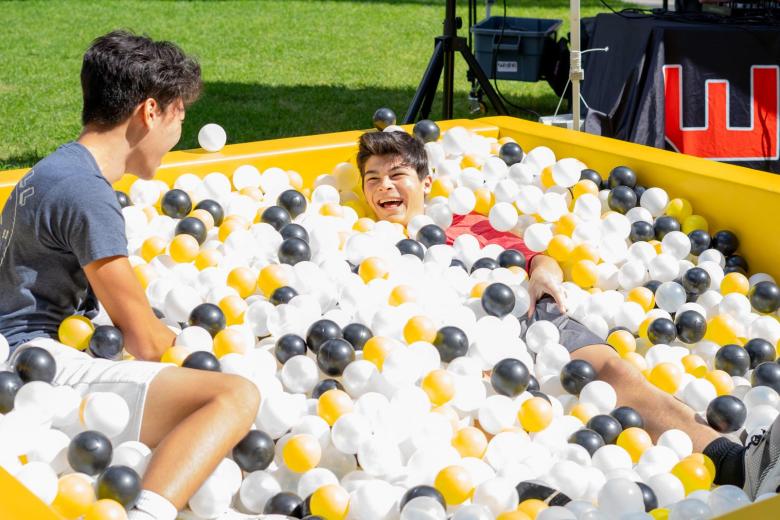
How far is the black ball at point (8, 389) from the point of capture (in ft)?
6.89

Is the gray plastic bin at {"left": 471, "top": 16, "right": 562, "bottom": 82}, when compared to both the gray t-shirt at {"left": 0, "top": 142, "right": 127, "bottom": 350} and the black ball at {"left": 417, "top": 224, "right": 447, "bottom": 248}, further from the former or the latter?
the gray t-shirt at {"left": 0, "top": 142, "right": 127, "bottom": 350}

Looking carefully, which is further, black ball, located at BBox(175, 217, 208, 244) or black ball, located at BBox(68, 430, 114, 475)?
black ball, located at BBox(175, 217, 208, 244)

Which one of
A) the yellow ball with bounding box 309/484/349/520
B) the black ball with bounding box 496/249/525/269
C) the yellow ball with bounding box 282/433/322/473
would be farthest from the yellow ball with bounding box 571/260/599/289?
the yellow ball with bounding box 309/484/349/520

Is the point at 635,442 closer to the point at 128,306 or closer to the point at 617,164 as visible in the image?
the point at 128,306

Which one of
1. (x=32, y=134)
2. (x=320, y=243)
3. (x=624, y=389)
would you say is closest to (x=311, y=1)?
(x=32, y=134)

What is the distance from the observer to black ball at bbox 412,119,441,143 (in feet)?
12.1

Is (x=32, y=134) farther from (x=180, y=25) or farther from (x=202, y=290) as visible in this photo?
(x=180, y=25)

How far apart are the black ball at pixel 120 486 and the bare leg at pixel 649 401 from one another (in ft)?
3.76

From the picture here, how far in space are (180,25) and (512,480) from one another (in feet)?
26.6

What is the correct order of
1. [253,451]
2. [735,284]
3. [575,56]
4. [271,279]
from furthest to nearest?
1. [575,56]
2. [735,284]
3. [271,279]
4. [253,451]

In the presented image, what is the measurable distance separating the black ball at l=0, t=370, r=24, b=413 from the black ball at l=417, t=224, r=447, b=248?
137 centimetres

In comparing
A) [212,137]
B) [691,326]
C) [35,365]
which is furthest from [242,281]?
[691,326]

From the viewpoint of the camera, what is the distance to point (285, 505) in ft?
6.41

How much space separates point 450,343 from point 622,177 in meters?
1.22
